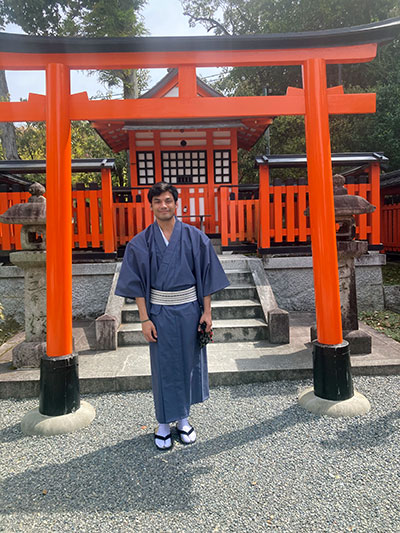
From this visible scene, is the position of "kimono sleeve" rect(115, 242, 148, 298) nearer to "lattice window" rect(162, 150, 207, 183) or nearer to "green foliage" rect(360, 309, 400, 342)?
"green foliage" rect(360, 309, 400, 342)

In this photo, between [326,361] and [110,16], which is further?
[110,16]

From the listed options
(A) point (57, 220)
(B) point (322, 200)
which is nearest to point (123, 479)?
(A) point (57, 220)

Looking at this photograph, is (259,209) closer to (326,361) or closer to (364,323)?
(364,323)

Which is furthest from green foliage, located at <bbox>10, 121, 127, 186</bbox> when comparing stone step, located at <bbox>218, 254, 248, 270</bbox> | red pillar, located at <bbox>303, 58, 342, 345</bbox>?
red pillar, located at <bbox>303, 58, 342, 345</bbox>

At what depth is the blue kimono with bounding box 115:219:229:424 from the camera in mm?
2734

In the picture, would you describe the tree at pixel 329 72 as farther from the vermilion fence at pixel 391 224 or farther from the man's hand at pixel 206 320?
the man's hand at pixel 206 320

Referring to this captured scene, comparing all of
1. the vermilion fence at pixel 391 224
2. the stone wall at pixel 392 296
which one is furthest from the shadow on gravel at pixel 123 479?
the vermilion fence at pixel 391 224

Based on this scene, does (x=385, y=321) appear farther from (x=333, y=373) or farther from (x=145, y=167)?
(x=145, y=167)

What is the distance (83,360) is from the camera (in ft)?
14.0

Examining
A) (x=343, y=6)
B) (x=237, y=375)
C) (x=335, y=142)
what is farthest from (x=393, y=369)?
(x=343, y=6)

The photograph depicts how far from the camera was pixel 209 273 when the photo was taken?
287 cm

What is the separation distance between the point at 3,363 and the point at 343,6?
72.7 ft

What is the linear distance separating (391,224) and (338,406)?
799cm

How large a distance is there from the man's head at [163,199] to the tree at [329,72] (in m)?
14.7
